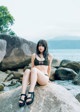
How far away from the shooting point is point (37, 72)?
7566mm

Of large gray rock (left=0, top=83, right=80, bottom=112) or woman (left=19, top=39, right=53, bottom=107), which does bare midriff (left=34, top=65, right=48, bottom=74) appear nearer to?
woman (left=19, top=39, right=53, bottom=107)

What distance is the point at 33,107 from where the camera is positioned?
288 inches

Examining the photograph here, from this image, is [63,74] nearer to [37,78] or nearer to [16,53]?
[16,53]

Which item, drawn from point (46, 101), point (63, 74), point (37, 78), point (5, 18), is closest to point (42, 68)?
point (37, 78)

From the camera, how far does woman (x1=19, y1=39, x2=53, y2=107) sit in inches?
292

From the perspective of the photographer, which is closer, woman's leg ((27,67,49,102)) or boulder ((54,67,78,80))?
woman's leg ((27,67,49,102))

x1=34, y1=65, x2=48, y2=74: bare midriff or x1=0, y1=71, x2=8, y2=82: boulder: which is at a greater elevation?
x1=34, y1=65, x2=48, y2=74: bare midriff

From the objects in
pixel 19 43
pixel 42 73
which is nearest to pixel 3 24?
pixel 19 43

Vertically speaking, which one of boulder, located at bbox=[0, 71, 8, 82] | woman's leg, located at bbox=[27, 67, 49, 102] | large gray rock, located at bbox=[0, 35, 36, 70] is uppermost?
woman's leg, located at bbox=[27, 67, 49, 102]

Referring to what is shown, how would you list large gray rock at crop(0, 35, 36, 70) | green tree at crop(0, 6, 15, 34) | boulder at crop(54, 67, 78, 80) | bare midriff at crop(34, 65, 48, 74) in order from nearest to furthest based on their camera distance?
bare midriff at crop(34, 65, 48, 74), boulder at crop(54, 67, 78, 80), large gray rock at crop(0, 35, 36, 70), green tree at crop(0, 6, 15, 34)

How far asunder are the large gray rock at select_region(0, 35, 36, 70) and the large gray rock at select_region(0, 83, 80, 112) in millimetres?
16531

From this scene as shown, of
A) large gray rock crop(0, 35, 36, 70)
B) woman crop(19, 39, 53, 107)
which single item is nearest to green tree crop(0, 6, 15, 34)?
large gray rock crop(0, 35, 36, 70)

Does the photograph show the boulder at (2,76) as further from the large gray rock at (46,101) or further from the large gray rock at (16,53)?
the large gray rock at (46,101)

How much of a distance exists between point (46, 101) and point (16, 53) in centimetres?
1756
